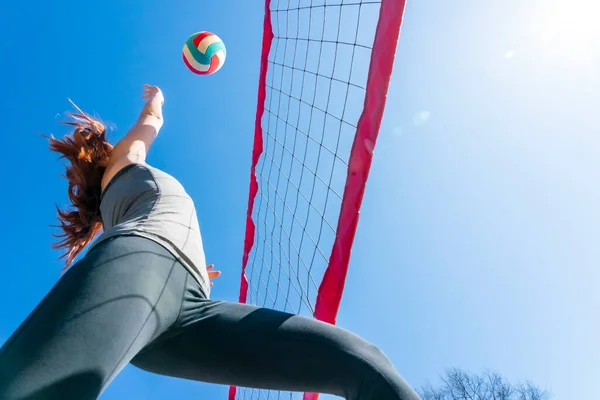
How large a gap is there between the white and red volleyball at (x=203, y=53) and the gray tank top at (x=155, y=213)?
2.49 metres

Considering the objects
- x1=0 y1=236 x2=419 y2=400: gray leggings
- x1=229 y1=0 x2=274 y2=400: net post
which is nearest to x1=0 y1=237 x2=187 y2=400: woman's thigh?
x1=0 y1=236 x2=419 y2=400: gray leggings

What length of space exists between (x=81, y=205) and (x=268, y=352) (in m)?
1.22

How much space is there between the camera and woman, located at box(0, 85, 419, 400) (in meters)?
Result: 0.73

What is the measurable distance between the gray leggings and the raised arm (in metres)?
0.76

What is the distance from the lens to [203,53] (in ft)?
12.3

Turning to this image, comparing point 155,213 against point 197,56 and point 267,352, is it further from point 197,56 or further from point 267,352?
point 197,56

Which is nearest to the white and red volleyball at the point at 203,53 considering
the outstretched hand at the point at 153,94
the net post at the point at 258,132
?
the net post at the point at 258,132

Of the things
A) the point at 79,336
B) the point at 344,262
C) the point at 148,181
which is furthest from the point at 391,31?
the point at 79,336

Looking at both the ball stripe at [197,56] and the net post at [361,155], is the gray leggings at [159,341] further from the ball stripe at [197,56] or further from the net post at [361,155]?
the ball stripe at [197,56]

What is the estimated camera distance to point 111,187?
5.10ft

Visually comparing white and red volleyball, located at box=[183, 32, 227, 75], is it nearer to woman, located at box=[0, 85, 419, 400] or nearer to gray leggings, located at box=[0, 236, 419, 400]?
woman, located at box=[0, 85, 419, 400]

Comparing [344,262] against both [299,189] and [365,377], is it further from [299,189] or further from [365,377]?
[299,189]

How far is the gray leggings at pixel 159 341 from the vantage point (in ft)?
2.38

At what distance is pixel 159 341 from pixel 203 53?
3241mm
